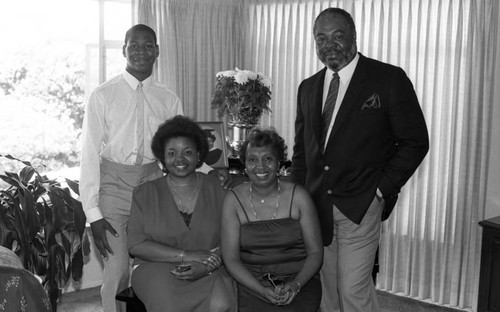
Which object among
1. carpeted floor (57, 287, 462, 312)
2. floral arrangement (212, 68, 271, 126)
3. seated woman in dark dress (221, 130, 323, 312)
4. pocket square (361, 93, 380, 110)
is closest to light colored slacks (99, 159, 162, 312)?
seated woman in dark dress (221, 130, 323, 312)

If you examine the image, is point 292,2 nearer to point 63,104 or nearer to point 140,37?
point 63,104

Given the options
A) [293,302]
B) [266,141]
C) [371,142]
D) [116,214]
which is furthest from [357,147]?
[116,214]

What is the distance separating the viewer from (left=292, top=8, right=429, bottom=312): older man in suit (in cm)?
281

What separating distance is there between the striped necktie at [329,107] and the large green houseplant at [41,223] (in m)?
1.36

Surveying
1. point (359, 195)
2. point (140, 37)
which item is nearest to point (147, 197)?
point (140, 37)

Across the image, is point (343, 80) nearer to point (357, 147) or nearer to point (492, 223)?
point (357, 147)

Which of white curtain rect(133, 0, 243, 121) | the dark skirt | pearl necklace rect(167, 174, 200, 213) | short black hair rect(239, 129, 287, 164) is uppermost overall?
white curtain rect(133, 0, 243, 121)

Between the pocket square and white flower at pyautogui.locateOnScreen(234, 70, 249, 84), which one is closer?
the pocket square

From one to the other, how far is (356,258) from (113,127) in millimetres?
1364

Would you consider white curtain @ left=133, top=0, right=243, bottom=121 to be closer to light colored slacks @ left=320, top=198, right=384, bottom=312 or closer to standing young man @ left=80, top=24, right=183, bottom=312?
standing young man @ left=80, top=24, right=183, bottom=312

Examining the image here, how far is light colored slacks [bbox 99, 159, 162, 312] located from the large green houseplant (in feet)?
0.84

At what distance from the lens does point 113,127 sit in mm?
3227

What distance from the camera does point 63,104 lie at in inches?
189

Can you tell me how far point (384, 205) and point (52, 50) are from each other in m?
2.92
